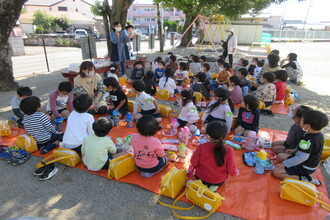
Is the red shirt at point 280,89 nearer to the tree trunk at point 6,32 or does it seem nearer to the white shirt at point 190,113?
the white shirt at point 190,113

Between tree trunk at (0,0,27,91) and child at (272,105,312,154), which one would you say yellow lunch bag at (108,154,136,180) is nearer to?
child at (272,105,312,154)

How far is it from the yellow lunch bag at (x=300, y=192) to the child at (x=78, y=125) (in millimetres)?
2741

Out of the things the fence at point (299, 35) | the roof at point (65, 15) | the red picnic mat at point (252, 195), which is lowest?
the red picnic mat at point (252, 195)

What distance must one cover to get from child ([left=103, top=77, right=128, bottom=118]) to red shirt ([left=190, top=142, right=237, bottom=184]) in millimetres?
2709

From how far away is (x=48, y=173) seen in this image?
299 centimetres

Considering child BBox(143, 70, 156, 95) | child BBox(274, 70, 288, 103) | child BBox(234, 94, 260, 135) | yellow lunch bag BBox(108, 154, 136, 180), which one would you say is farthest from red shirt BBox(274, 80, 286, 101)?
Answer: yellow lunch bag BBox(108, 154, 136, 180)

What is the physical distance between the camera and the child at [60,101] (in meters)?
4.13

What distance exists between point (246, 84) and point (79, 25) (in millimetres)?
42618

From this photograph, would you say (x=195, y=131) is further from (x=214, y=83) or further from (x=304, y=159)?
(x=214, y=83)

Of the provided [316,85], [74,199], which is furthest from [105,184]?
[316,85]

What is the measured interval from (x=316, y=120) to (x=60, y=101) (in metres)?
4.40

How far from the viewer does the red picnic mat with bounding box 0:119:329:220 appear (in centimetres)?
245

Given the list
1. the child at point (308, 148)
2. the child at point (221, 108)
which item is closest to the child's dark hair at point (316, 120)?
the child at point (308, 148)

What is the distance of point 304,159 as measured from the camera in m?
2.66
